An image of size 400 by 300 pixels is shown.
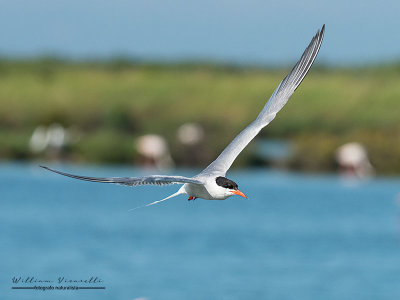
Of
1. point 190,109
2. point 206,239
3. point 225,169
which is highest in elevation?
point 190,109

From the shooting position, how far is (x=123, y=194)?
95.9ft

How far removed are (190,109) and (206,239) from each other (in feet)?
46.9

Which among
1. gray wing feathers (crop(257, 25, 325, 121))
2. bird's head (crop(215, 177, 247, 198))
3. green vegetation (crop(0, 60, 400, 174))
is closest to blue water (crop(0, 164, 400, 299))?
green vegetation (crop(0, 60, 400, 174))

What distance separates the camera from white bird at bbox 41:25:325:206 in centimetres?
798

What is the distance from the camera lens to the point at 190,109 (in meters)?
34.6

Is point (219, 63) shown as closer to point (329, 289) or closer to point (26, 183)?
point (26, 183)

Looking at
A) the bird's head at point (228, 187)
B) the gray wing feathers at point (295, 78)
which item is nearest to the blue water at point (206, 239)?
the gray wing feathers at point (295, 78)

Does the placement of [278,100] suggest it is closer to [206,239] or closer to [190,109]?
[206,239]

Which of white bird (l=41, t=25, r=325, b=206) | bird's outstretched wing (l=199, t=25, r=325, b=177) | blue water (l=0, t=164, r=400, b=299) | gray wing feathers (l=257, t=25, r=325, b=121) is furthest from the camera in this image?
blue water (l=0, t=164, r=400, b=299)

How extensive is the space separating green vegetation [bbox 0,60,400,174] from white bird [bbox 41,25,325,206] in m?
19.4

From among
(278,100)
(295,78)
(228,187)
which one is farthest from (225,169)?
(295,78)

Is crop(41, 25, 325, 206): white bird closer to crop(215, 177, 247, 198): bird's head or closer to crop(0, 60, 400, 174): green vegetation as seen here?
crop(215, 177, 247, 198): bird's head

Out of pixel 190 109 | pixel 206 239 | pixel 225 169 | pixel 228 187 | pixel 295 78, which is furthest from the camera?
pixel 190 109

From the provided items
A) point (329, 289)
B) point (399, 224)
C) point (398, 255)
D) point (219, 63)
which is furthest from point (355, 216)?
point (219, 63)
